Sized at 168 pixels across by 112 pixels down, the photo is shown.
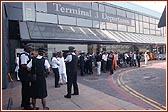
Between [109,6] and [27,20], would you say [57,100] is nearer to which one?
[27,20]

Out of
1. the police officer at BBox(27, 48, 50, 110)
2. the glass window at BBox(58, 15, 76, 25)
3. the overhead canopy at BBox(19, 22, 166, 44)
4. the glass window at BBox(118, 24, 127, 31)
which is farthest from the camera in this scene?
the glass window at BBox(118, 24, 127, 31)

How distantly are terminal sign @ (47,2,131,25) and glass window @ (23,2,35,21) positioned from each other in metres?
1.71

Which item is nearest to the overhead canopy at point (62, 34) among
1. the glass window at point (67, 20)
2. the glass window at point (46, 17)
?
the glass window at point (46, 17)

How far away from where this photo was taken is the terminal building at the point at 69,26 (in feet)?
52.2

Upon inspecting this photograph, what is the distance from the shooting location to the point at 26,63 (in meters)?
5.66

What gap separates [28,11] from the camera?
56.8 feet

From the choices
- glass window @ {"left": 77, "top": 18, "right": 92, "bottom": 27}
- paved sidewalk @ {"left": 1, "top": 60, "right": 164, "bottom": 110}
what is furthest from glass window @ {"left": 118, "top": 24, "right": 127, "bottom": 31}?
paved sidewalk @ {"left": 1, "top": 60, "right": 164, "bottom": 110}

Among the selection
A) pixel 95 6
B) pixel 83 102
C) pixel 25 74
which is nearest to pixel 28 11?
pixel 95 6

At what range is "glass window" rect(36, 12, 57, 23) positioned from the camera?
18.0 m

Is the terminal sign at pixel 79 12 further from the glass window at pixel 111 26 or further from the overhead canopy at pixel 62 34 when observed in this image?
the overhead canopy at pixel 62 34

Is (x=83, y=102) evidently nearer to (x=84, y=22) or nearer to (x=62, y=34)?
(x=62, y=34)

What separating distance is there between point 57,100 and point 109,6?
806 inches

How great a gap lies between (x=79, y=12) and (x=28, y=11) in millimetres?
6064

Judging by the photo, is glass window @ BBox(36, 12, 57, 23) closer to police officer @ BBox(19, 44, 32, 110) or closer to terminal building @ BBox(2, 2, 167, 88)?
terminal building @ BBox(2, 2, 167, 88)
